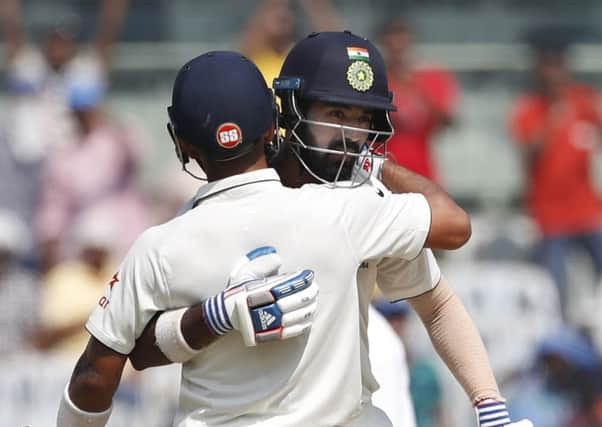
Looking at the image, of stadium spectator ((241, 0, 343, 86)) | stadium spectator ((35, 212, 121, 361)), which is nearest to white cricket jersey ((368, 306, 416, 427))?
stadium spectator ((241, 0, 343, 86))

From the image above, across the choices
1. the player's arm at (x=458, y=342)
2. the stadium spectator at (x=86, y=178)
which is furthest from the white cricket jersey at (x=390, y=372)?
the stadium spectator at (x=86, y=178)

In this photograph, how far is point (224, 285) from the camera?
374 cm

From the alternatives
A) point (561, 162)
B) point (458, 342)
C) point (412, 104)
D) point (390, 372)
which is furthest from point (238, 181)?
point (561, 162)

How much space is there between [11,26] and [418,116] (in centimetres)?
343

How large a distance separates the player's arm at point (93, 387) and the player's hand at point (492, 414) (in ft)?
3.42

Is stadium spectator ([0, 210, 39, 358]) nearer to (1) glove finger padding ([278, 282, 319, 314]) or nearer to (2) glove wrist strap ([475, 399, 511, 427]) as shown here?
(2) glove wrist strap ([475, 399, 511, 427])

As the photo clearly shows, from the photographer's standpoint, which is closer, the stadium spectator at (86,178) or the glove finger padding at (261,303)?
the glove finger padding at (261,303)

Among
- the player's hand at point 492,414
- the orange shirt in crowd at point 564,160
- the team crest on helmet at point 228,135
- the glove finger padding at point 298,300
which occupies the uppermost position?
the team crest on helmet at point 228,135

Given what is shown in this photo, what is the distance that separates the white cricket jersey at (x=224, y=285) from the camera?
375 centimetres

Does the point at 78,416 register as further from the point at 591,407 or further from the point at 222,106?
the point at 591,407

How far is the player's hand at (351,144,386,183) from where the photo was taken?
4062 millimetres

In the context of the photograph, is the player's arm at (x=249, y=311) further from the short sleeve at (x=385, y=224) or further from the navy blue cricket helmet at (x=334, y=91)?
the navy blue cricket helmet at (x=334, y=91)

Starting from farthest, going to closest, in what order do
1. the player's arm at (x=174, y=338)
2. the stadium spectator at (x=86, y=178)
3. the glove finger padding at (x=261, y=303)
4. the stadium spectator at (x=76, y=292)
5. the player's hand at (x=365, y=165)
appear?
the stadium spectator at (x=86, y=178)
the stadium spectator at (x=76, y=292)
the player's hand at (x=365, y=165)
the player's arm at (x=174, y=338)
the glove finger padding at (x=261, y=303)

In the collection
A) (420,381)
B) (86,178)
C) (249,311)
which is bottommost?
(420,381)
